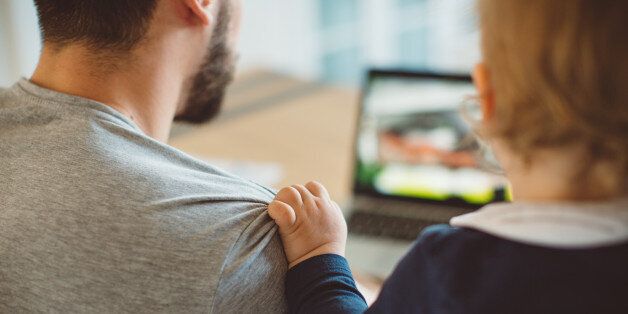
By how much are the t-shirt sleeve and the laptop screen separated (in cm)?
94

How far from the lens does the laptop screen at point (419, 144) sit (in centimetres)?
170

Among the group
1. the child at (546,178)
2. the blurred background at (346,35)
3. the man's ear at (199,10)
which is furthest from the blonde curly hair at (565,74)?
the blurred background at (346,35)

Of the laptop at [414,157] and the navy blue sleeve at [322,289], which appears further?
the laptop at [414,157]

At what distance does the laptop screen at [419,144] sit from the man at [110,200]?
89cm

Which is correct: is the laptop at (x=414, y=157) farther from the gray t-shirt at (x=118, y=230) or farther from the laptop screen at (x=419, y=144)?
the gray t-shirt at (x=118, y=230)

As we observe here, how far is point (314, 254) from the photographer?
2.72 ft

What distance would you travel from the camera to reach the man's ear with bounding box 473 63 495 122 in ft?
2.12

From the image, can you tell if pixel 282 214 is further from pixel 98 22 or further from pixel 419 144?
pixel 419 144

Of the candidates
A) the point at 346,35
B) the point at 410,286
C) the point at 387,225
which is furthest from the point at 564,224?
the point at 346,35

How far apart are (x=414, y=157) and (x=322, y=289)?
38.0 inches

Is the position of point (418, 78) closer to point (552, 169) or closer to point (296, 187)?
point (296, 187)

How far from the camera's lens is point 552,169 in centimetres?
61

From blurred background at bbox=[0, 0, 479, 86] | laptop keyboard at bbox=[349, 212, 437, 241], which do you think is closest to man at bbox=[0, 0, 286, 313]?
laptop keyboard at bbox=[349, 212, 437, 241]

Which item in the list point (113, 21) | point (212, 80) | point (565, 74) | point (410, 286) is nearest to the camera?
point (565, 74)
